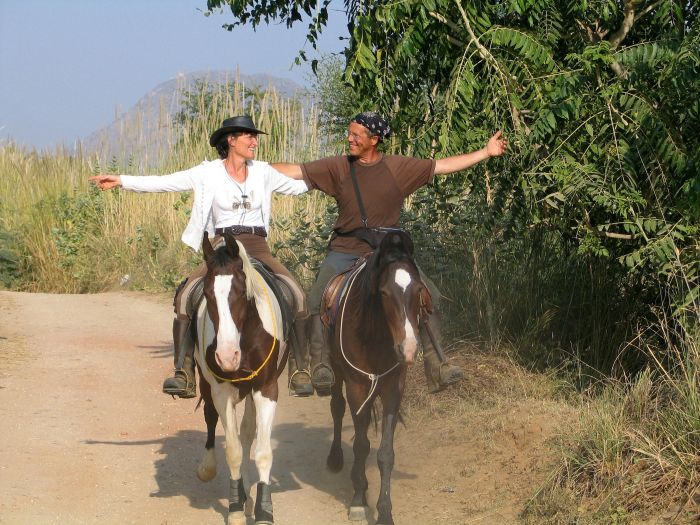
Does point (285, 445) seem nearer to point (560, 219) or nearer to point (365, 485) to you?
point (365, 485)

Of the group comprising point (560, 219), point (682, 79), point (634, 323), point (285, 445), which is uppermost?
point (682, 79)

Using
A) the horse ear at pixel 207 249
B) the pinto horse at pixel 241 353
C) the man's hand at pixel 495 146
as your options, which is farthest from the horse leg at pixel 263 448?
the man's hand at pixel 495 146

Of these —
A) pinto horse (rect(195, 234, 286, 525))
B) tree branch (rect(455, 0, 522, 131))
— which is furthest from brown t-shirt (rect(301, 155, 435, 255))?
pinto horse (rect(195, 234, 286, 525))

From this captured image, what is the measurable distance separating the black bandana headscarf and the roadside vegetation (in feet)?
1.68

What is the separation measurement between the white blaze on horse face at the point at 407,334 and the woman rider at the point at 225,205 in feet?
4.25

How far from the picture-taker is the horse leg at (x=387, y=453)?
22.2 ft

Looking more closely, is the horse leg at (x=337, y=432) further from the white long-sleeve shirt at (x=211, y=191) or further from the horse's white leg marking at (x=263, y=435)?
the white long-sleeve shirt at (x=211, y=191)

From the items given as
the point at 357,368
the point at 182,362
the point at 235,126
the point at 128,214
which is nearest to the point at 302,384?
the point at 357,368

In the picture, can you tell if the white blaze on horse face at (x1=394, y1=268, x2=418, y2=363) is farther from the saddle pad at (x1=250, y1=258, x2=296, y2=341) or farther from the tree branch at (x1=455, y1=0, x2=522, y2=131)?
the tree branch at (x1=455, y1=0, x2=522, y2=131)

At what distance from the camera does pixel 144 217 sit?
59.0ft

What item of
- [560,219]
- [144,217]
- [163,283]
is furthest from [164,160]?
[560,219]

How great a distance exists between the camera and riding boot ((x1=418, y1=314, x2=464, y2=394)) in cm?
717

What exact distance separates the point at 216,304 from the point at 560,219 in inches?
130

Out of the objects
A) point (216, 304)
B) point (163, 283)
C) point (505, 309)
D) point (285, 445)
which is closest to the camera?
point (216, 304)
